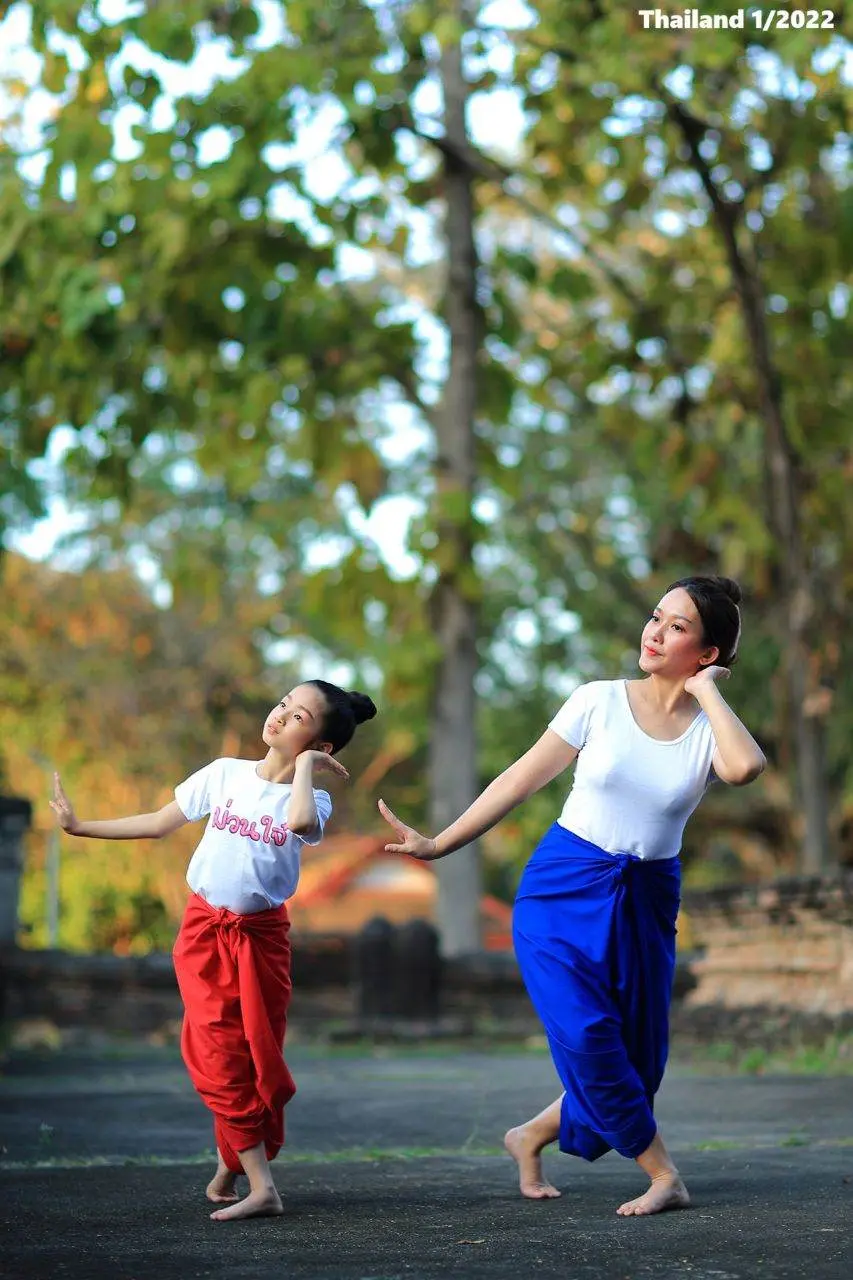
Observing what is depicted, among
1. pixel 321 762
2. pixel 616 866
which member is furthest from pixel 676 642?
pixel 321 762

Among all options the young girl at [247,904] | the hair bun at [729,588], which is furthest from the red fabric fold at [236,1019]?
the hair bun at [729,588]

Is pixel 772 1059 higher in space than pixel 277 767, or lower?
lower

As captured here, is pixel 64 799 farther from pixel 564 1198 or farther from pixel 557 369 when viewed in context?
pixel 557 369

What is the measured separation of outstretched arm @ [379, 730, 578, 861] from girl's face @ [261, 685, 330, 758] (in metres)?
0.42

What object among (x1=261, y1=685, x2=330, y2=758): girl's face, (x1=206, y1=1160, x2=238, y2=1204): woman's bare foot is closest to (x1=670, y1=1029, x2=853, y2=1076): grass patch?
(x1=206, y1=1160, x2=238, y2=1204): woman's bare foot

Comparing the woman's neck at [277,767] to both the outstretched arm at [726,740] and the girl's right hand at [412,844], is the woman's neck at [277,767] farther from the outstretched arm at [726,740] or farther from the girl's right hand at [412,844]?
the outstretched arm at [726,740]

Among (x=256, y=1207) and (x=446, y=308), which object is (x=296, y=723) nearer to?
(x=256, y=1207)

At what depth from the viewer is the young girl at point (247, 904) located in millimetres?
5148

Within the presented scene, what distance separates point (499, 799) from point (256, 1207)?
4.02 feet

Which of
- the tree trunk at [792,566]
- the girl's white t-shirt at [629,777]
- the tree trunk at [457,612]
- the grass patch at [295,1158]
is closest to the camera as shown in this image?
the girl's white t-shirt at [629,777]

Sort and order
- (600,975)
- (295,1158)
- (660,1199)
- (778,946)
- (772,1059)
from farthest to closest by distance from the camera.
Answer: (778,946), (772,1059), (295,1158), (600,975), (660,1199)

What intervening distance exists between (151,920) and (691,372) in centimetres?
2003

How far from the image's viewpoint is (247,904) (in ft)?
17.4

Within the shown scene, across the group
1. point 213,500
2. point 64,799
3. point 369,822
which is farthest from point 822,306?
point 369,822
